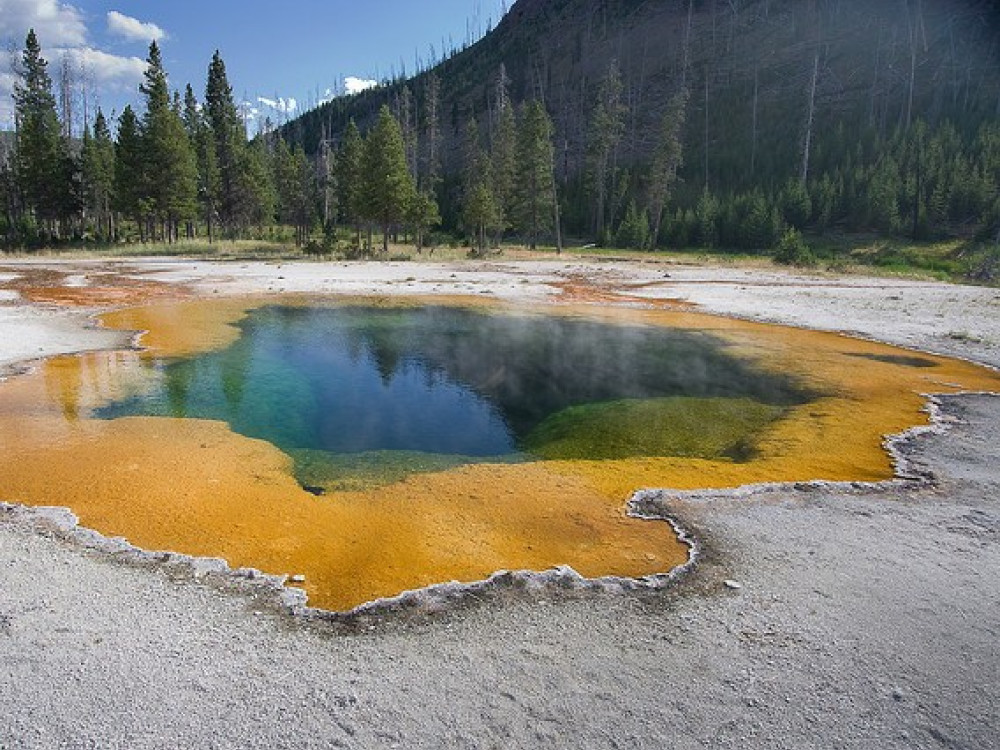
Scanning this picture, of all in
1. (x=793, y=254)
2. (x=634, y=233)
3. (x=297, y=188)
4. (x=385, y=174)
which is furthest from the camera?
(x=297, y=188)

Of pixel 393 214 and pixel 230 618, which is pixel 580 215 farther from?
pixel 230 618

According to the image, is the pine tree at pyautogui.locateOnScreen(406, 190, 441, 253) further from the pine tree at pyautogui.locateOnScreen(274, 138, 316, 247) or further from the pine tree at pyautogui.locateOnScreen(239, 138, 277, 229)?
the pine tree at pyautogui.locateOnScreen(239, 138, 277, 229)

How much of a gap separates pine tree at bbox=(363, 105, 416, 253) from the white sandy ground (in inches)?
1760

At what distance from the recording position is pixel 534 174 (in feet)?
191

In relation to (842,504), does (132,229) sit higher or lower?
higher

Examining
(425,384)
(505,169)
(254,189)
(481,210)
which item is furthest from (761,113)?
(425,384)

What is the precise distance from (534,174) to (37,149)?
39474 mm

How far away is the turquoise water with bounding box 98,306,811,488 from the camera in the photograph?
10.8 meters

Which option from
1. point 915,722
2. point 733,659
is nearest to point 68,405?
point 733,659

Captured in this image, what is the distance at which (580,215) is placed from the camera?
74312 millimetres

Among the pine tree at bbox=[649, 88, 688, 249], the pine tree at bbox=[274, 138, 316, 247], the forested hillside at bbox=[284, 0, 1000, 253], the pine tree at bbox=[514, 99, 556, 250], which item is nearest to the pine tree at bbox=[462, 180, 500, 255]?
the pine tree at bbox=[514, 99, 556, 250]

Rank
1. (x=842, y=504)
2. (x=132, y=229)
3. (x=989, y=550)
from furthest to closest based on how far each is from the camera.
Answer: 1. (x=132, y=229)
2. (x=842, y=504)
3. (x=989, y=550)

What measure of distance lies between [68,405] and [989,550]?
13.3 metres

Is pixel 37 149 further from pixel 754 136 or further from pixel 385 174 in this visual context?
pixel 754 136
